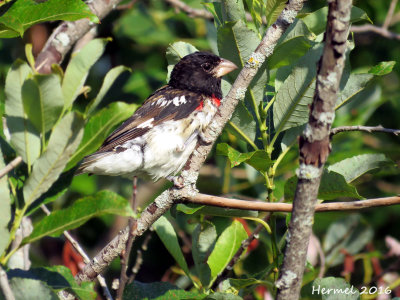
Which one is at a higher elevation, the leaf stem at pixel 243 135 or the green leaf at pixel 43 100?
the green leaf at pixel 43 100

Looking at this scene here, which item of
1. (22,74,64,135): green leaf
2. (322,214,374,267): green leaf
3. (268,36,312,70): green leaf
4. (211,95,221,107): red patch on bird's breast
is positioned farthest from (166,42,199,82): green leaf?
(322,214,374,267): green leaf

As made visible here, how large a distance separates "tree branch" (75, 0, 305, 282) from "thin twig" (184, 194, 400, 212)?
158mm

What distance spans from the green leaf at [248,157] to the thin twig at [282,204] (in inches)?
6.7

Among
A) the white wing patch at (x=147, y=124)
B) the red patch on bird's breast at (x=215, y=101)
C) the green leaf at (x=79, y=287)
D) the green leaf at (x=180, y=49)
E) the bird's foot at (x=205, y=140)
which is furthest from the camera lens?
the red patch on bird's breast at (x=215, y=101)

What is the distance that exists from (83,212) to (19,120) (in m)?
0.36

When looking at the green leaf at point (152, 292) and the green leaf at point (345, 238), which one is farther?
the green leaf at point (345, 238)

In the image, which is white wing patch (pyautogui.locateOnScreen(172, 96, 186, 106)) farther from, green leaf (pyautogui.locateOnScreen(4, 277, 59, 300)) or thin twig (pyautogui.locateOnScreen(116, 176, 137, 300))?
green leaf (pyautogui.locateOnScreen(4, 277, 59, 300))

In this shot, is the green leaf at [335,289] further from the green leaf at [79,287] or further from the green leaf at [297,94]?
the green leaf at [79,287]

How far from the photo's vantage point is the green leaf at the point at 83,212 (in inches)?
60.4

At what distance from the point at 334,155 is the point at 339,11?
2.40 m

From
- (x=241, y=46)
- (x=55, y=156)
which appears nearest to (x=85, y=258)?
(x=55, y=156)

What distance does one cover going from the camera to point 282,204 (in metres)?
1.93

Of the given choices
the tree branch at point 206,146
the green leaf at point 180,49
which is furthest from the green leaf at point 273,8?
the green leaf at point 180,49

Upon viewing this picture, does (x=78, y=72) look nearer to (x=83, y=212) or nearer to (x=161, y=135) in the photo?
(x=83, y=212)
